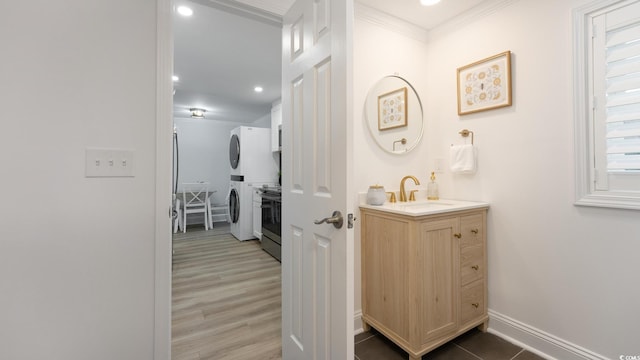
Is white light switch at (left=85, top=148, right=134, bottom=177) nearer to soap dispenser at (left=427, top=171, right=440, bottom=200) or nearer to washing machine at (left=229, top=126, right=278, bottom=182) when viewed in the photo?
soap dispenser at (left=427, top=171, right=440, bottom=200)

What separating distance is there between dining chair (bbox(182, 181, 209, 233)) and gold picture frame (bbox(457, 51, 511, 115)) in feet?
15.7

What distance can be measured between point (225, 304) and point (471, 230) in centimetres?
210

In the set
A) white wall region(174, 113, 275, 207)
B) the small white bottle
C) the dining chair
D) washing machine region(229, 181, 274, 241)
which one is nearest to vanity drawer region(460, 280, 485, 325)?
the small white bottle

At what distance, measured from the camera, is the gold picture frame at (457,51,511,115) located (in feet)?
5.94

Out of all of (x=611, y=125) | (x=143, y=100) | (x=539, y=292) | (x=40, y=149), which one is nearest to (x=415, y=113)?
(x=611, y=125)

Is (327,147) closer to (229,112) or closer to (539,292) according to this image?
(539,292)

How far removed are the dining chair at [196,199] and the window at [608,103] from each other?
539 cm

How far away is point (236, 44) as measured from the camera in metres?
2.63

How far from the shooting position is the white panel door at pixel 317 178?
107cm

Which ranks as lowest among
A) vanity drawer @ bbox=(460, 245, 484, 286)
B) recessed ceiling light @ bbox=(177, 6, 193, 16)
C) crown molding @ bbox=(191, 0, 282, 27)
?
vanity drawer @ bbox=(460, 245, 484, 286)

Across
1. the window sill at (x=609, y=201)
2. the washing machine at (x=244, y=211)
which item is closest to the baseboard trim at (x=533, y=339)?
the window sill at (x=609, y=201)

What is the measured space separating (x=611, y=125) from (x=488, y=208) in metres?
0.80

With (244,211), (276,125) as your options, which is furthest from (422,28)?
(244,211)

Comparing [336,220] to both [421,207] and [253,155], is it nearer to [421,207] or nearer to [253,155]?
[421,207]
